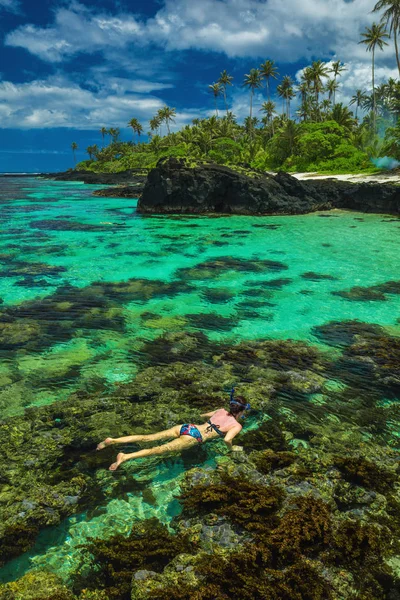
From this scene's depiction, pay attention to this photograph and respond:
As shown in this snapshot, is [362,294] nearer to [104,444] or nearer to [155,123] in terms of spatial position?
[104,444]

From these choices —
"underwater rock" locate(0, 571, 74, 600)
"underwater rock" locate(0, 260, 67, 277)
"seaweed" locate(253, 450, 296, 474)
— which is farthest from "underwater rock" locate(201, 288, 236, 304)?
"underwater rock" locate(0, 571, 74, 600)

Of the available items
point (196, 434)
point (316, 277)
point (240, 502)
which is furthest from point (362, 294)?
point (240, 502)

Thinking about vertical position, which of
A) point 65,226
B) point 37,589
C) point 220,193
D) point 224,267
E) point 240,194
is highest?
point 220,193

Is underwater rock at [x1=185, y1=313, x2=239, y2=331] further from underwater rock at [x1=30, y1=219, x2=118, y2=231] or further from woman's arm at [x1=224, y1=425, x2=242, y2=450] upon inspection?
underwater rock at [x1=30, y1=219, x2=118, y2=231]

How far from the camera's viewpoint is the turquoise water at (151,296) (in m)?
5.70

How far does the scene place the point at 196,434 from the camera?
6.07 metres

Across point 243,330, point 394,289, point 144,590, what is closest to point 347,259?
point 394,289

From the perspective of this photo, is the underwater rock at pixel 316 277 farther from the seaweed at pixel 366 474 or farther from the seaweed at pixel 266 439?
the seaweed at pixel 366 474

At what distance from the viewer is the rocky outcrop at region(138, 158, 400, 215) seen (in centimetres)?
3512

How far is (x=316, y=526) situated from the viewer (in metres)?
4.39

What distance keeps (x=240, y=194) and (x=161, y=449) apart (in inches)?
1278

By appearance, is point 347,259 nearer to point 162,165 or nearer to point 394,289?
point 394,289

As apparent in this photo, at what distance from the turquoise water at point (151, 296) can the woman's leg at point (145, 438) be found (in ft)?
1.53

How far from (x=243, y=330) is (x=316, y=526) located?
693 centimetres
